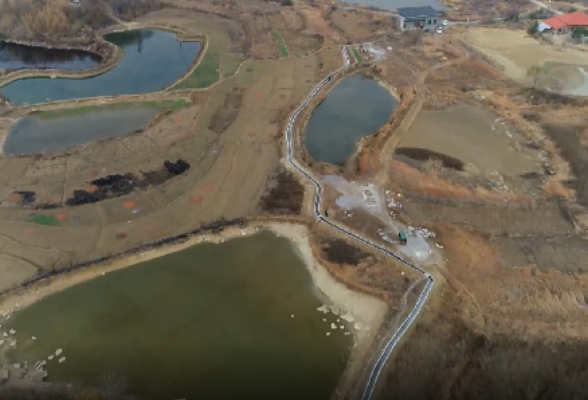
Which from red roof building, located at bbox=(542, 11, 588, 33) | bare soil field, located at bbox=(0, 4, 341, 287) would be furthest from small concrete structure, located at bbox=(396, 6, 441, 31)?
bare soil field, located at bbox=(0, 4, 341, 287)

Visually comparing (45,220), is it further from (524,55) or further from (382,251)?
(524,55)

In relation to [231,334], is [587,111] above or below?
above

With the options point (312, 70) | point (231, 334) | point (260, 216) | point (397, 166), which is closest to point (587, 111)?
point (397, 166)

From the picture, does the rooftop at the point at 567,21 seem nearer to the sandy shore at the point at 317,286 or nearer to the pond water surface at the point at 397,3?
the pond water surface at the point at 397,3

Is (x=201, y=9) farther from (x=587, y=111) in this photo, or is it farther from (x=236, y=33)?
(x=587, y=111)

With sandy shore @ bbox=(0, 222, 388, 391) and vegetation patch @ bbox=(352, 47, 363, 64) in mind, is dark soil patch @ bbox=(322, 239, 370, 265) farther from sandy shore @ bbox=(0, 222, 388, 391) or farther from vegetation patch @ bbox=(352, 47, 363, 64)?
vegetation patch @ bbox=(352, 47, 363, 64)

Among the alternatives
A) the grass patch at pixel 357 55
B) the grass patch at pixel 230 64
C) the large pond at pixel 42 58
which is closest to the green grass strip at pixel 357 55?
the grass patch at pixel 357 55
